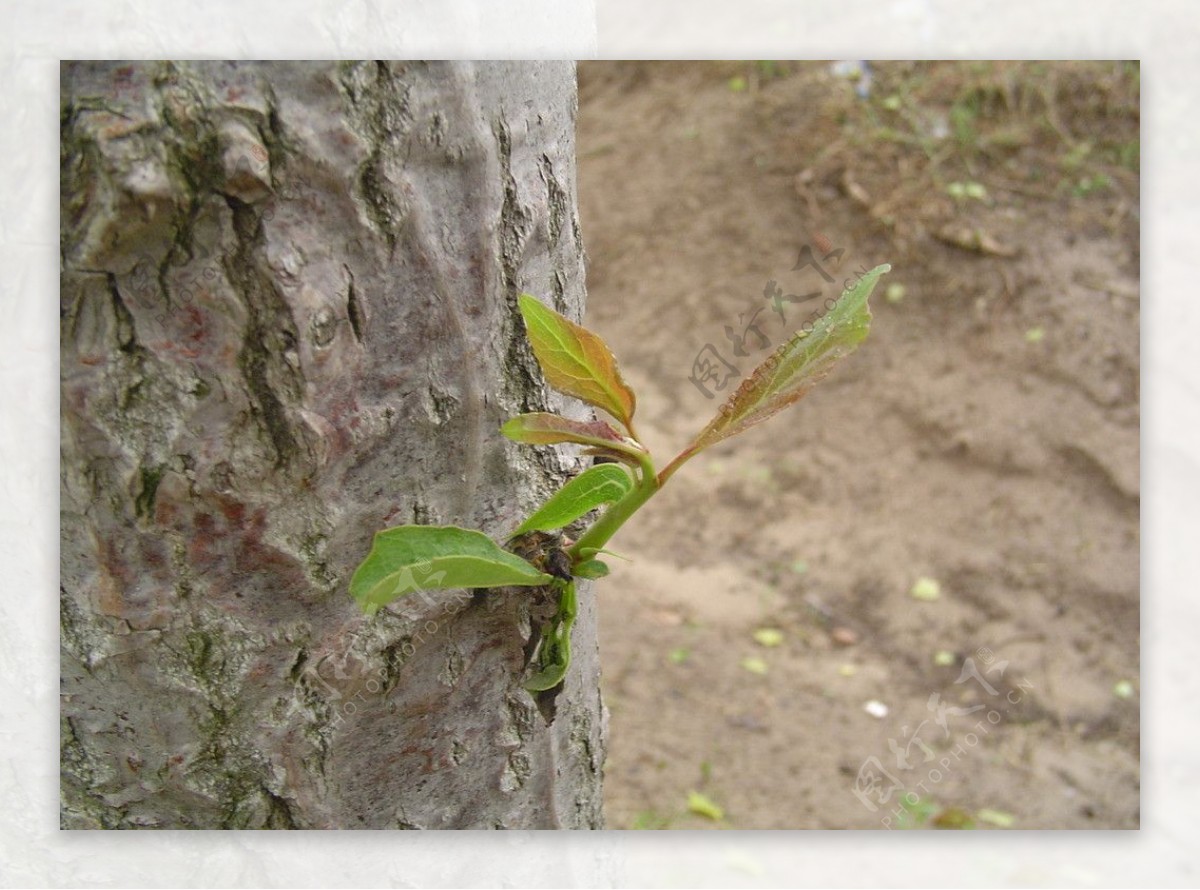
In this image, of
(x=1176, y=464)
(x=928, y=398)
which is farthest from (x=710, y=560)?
(x=1176, y=464)

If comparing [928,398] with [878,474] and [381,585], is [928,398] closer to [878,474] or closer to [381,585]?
[878,474]

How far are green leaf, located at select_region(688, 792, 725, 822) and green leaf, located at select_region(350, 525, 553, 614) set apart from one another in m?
1.29

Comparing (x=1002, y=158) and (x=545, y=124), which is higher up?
(x=1002, y=158)

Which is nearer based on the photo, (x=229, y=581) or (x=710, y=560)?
(x=229, y=581)

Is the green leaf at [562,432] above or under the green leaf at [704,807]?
above

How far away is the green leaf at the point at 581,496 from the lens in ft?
1.73

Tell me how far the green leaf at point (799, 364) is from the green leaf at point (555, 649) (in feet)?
0.39

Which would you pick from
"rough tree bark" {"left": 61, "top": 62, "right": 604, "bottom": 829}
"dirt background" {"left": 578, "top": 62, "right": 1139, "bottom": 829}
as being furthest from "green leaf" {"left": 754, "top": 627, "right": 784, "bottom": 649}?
"rough tree bark" {"left": 61, "top": 62, "right": 604, "bottom": 829}

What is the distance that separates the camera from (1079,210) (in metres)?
2.37

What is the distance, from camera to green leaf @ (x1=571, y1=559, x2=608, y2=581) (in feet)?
1.83

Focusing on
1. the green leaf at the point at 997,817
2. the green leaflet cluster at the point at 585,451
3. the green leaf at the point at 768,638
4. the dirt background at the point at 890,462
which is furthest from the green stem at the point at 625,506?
the green leaf at the point at 768,638

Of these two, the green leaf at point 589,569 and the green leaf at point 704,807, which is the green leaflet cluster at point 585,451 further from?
the green leaf at point 704,807

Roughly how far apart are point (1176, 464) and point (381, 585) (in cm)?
116

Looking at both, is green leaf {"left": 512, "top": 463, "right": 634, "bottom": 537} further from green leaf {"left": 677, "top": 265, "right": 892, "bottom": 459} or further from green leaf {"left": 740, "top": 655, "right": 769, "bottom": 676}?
green leaf {"left": 740, "top": 655, "right": 769, "bottom": 676}
